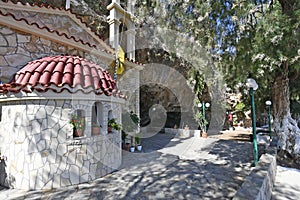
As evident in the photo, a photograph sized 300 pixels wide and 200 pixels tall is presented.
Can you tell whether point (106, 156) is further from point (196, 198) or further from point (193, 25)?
point (193, 25)

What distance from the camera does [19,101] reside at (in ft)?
14.8

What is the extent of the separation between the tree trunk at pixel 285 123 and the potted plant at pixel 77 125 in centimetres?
829

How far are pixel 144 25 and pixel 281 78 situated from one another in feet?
30.4

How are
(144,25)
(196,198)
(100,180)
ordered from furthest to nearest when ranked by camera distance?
1. (144,25)
2. (100,180)
3. (196,198)

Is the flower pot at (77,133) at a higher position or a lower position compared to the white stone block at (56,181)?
higher

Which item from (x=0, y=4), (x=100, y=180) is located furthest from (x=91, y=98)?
(x=0, y=4)

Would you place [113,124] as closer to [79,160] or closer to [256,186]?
[79,160]

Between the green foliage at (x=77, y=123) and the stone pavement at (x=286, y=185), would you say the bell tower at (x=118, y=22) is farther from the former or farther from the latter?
the stone pavement at (x=286, y=185)

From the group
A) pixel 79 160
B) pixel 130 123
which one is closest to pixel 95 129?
pixel 79 160

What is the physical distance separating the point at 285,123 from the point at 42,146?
945 centimetres

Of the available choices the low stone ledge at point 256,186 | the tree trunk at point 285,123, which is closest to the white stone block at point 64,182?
the low stone ledge at point 256,186

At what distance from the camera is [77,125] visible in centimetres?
469

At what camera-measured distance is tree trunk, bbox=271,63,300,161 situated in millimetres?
7687

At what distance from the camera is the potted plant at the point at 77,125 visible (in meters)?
4.65
